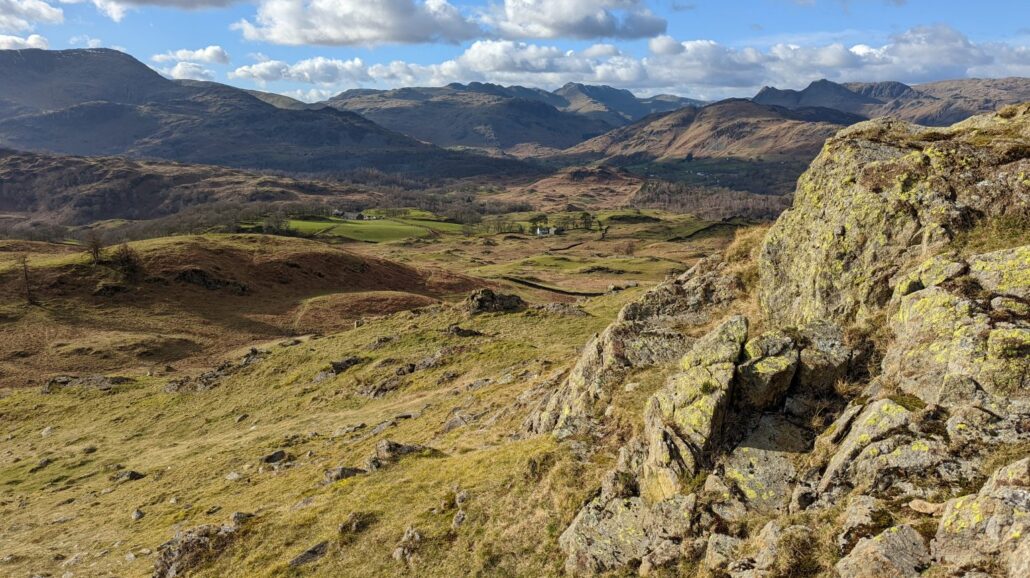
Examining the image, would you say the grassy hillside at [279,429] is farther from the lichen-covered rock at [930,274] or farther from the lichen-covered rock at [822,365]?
the lichen-covered rock at [930,274]

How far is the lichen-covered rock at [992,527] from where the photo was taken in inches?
405

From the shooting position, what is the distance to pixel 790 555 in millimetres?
13188

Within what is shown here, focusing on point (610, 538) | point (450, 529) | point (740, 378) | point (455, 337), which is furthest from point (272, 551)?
point (455, 337)

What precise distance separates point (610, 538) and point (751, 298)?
16185 millimetres

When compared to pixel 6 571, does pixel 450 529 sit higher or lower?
higher

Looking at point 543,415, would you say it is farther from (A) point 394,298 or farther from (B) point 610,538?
(A) point 394,298

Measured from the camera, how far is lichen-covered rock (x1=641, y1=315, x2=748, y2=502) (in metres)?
17.6

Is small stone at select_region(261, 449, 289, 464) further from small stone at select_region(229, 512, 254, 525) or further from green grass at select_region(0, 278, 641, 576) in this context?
small stone at select_region(229, 512, 254, 525)

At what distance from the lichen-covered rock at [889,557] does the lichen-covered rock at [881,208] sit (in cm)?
995

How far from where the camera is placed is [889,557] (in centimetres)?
1169

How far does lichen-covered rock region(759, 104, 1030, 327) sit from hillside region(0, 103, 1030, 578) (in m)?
0.10

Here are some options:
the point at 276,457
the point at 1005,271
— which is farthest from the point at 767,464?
the point at 276,457

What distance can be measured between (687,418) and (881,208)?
39.0 feet

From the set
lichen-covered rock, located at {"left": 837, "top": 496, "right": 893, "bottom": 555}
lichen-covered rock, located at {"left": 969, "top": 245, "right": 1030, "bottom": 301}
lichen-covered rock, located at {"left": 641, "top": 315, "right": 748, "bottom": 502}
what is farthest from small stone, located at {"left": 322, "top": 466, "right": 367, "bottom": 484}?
lichen-covered rock, located at {"left": 969, "top": 245, "right": 1030, "bottom": 301}
